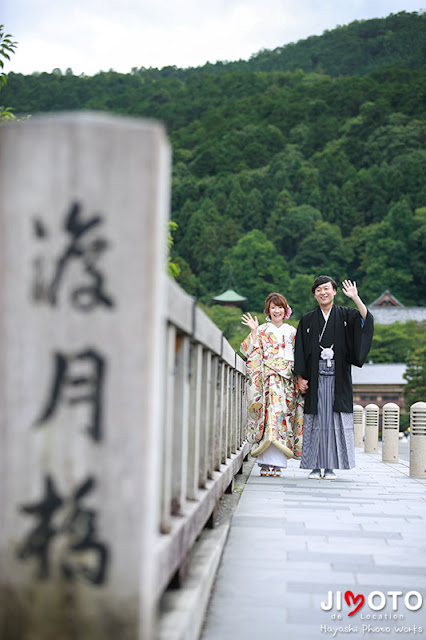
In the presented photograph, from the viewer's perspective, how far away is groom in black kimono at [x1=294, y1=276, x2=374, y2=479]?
7.76 meters

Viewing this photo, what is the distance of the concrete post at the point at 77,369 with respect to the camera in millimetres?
1699

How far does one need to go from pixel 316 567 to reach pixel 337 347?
4535 mm

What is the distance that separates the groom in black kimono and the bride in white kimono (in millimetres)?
195

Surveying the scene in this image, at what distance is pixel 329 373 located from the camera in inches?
311

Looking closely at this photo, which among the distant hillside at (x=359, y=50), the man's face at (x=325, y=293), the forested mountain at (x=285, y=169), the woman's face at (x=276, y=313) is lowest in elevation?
the woman's face at (x=276, y=313)

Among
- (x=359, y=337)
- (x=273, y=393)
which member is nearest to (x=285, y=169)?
(x=273, y=393)

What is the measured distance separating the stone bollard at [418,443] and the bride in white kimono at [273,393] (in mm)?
1835

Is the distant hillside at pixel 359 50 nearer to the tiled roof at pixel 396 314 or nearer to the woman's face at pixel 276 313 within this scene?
the tiled roof at pixel 396 314

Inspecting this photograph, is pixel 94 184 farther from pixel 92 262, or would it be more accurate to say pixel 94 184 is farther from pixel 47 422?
pixel 47 422

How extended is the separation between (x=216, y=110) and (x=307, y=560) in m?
101

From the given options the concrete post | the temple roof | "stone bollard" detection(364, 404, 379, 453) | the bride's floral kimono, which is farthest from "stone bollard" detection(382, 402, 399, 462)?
the temple roof

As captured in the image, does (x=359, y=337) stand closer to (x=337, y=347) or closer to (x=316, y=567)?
(x=337, y=347)

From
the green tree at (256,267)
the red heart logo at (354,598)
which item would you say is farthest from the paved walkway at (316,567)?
the green tree at (256,267)

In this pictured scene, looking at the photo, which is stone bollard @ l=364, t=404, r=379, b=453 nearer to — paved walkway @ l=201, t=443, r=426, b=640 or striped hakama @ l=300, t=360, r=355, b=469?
striped hakama @ l=300, t=360, r=355, b=469
